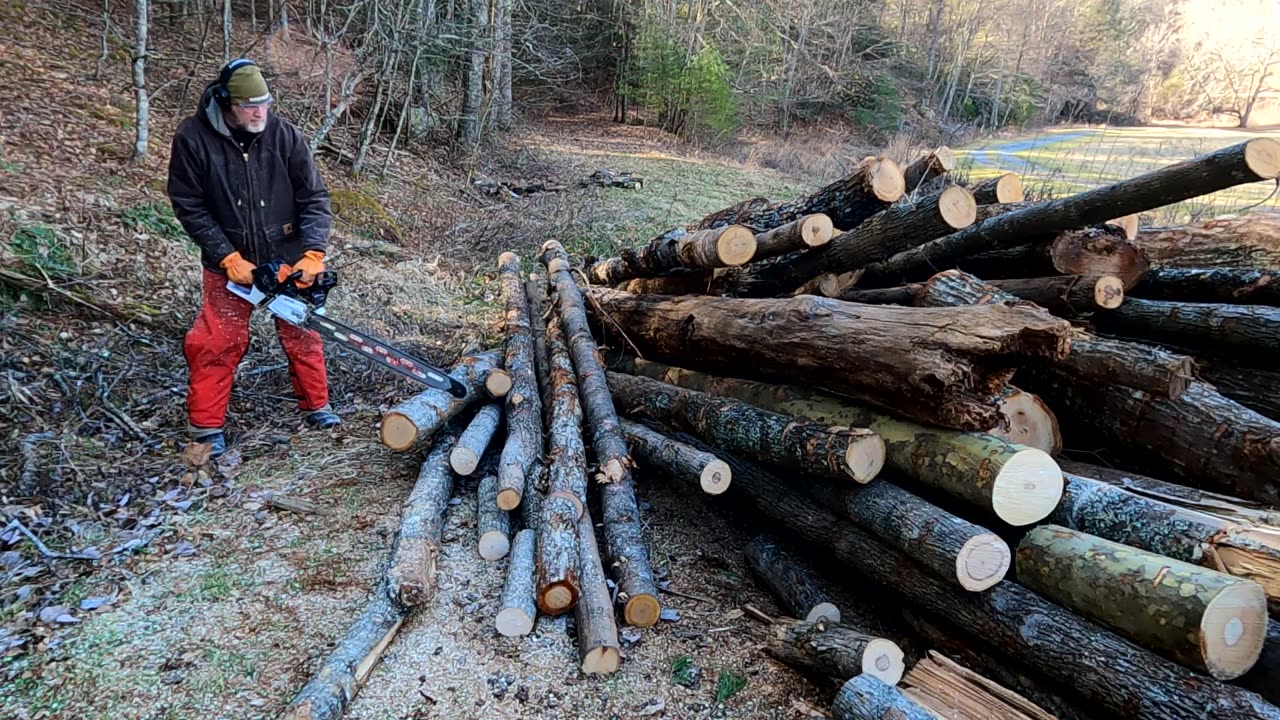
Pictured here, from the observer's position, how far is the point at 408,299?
22.0ft

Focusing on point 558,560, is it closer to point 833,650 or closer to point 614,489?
point 614,489

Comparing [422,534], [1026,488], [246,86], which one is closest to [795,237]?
[1026,488]

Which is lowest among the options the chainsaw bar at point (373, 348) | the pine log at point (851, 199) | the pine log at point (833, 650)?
the pine log at point (833, 650)

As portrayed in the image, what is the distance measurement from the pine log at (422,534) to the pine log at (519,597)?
1.19ft

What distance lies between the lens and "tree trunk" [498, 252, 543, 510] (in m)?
3.50

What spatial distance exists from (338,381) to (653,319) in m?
2.45

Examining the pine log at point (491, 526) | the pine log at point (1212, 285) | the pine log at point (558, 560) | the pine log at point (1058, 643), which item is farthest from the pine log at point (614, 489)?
the pine log at point (1212, 285)

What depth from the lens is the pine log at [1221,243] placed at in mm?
3865

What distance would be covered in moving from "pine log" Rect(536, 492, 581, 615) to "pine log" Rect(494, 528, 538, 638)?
0.23 feet

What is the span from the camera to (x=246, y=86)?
11.5 ft

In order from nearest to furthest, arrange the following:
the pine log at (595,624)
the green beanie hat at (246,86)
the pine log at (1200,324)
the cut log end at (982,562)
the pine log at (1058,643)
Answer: the pine log at (1058,643)
the cut log end at (982,562)
the pine log at (595,624)
the pine log at (1200,324)
the green beanie hat at (246,86)

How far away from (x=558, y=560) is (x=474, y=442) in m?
1.19

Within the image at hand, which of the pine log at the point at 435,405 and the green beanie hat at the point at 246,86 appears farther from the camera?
the pine log at the point at 435,405

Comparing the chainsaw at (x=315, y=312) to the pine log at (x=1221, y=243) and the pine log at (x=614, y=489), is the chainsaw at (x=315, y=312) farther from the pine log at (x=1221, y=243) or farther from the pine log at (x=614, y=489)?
the pine log at (x=1221, y=243)
